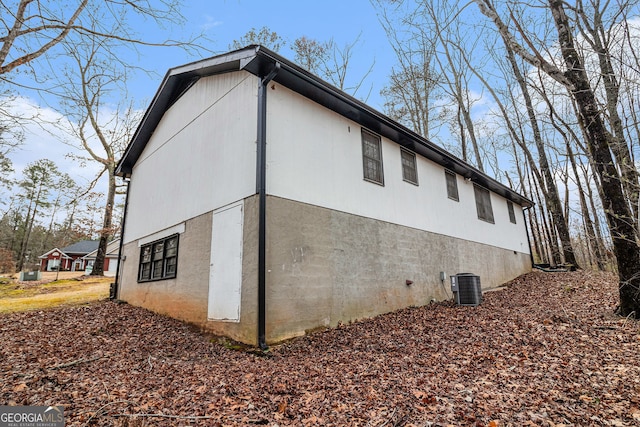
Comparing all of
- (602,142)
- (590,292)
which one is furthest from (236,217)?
(590,292)

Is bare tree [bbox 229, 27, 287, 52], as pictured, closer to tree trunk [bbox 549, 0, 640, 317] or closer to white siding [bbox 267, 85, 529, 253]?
white siding [bbox 267, 85, 529, 253]

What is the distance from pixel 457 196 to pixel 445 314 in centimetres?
552

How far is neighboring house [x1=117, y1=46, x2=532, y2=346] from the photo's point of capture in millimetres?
5994

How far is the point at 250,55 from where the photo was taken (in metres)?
6.09

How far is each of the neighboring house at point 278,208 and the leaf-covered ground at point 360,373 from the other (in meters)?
0.81

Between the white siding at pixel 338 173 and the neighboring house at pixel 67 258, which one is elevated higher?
the neighboring house at pixel 67 258

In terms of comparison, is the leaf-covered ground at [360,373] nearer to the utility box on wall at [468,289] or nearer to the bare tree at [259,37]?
the utility box on wall at [468,289]

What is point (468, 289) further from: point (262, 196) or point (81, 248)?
point (81, 248)

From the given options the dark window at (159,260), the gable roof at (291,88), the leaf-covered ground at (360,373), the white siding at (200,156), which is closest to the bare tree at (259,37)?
the gable roof at (291,88)

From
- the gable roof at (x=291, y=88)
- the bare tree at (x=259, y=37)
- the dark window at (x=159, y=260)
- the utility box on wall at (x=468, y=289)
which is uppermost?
the bare tree at (x=259, y=37)

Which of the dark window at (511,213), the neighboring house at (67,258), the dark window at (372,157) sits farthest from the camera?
the neighboring house at (67,258)

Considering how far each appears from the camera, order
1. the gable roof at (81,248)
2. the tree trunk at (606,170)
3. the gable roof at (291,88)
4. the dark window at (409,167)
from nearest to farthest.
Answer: the tree trunk at (606,170) → the gable roof at (291,88) → the dark window at (409,167) → the gable roof at (81,248)

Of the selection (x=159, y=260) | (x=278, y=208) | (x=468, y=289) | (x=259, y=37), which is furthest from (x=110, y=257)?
(x=468, y=289)

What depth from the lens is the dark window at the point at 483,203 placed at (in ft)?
41.9
